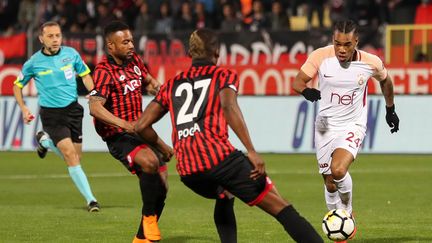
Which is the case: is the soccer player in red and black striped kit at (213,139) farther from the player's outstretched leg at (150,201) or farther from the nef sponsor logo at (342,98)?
the nef sponsor logo at (342,98)

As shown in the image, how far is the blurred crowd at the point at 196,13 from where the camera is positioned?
2775cm

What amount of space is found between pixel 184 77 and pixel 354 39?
2.55 meters

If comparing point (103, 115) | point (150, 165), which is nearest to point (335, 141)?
point (150, 165)

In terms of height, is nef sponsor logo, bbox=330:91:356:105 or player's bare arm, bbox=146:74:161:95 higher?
player's bare arm, bbox=146:74:161:95

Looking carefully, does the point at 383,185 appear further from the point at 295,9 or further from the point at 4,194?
the point at 295,9

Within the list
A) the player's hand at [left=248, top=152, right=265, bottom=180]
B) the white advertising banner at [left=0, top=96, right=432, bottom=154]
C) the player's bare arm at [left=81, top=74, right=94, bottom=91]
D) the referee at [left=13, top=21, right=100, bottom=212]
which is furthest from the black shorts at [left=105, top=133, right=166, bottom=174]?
the white advertising banner at [left=0, top=96, right=432, bottom=154]

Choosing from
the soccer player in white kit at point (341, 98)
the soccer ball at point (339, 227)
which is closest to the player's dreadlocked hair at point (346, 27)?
the soccer player in white kit at point (341, 98)

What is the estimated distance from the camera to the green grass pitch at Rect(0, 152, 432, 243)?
1191cm

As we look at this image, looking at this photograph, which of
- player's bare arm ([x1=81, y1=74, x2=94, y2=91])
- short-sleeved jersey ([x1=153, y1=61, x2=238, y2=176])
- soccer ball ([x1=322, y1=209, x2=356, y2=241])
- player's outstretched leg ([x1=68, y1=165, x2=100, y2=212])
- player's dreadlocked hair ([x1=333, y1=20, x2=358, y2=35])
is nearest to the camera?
short-sleeved jersey ([x1=153, y1=61, x2=238, y2=176])

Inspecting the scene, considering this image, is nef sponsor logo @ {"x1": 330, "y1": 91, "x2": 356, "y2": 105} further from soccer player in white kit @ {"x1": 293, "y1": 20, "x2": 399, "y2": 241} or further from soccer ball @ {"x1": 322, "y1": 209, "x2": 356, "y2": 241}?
soccer ball @ {"x1": 322, "y1": 209, "x2": 356, "y2": 241}

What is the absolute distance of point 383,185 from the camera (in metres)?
17.7

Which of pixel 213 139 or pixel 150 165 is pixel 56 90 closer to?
pixel 150 165

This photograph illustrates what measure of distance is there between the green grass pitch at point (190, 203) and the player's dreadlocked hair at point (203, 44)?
2.92 m

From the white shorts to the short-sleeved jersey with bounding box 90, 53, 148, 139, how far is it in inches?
75.3
